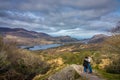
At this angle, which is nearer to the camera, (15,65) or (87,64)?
(87,64)

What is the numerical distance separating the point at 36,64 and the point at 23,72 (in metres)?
9.15

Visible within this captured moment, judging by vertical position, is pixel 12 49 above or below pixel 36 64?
above

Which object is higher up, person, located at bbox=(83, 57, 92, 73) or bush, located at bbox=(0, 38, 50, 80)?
person, located at bbox=(83, 57, 92, 73)

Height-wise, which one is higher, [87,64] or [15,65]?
[87,64]

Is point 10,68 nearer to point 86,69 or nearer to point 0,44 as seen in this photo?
point 0,44

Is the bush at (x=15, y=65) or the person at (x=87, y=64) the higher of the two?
the person at (x=87, y=64)

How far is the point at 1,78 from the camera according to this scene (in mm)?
50031

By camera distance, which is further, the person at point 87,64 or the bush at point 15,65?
the bush at point 15,65

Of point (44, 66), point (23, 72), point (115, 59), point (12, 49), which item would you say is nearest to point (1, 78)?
point (23, 72)

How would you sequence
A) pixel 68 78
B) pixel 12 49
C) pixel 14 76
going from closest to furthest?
pixel 68 78 < pixel 14 76 < pixel 12 49

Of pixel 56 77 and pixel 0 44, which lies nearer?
pixel 56 77

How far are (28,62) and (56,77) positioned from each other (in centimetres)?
3564

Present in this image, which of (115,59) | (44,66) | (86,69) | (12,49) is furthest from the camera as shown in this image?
(44,66)

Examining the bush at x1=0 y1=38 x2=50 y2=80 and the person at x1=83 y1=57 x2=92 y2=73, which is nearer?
the person at x1=83 y1=57 x2=92 y2=73
